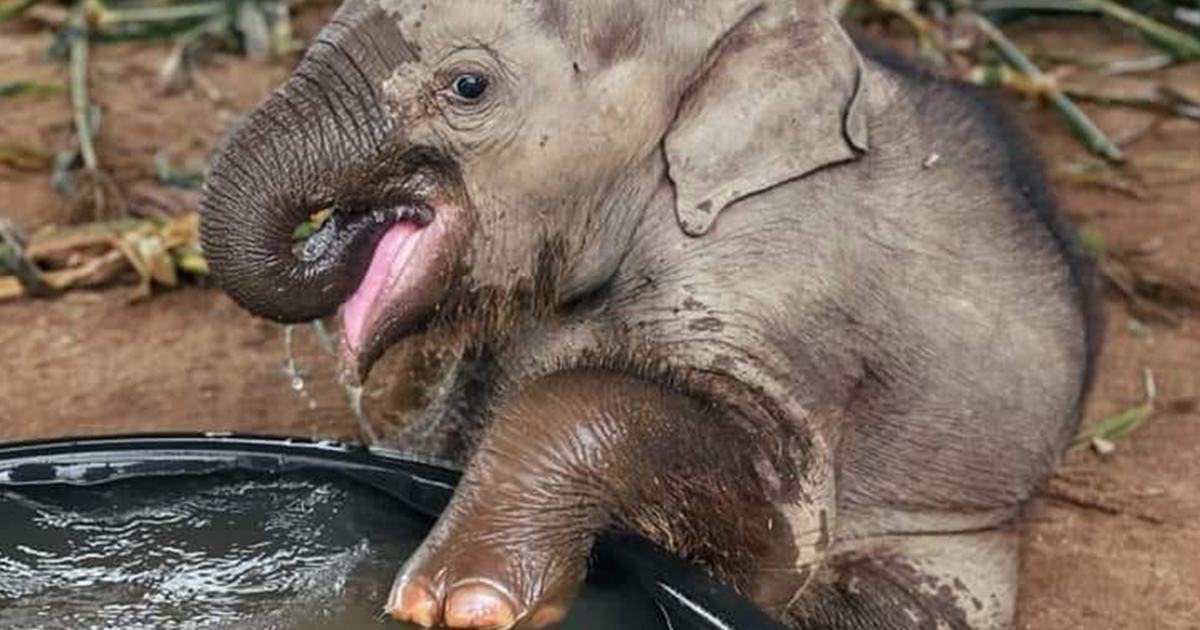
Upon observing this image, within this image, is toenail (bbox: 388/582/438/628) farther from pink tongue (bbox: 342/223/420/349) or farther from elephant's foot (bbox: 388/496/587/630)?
pink tongue (bbox: 342/223/420/349)

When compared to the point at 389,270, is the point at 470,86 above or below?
above

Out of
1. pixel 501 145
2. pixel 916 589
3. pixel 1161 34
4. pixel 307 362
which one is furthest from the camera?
pixel 1161 34

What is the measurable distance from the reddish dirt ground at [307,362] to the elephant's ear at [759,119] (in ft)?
2.72

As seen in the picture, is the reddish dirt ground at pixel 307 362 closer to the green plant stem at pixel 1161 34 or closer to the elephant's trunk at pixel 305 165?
the green plant stem at pixel 1161 34

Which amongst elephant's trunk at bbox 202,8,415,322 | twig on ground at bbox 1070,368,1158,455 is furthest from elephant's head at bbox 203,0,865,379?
twig on ground at bbox 1070,368,1158,455

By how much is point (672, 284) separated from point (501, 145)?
0.85 ft

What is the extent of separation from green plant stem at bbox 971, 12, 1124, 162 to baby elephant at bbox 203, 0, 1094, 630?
1.89 m

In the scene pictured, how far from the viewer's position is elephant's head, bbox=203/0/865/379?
2.51 metres

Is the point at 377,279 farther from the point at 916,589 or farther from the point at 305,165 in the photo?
the point at 916,589

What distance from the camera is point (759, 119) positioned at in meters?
2.69

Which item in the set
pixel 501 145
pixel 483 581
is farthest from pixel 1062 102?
pixel 483 581

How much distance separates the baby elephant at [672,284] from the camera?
2.51 meters

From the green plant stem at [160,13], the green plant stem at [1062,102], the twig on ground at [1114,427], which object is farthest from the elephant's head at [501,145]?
the green plant stem at [160,13]

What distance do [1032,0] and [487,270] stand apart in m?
3.11
